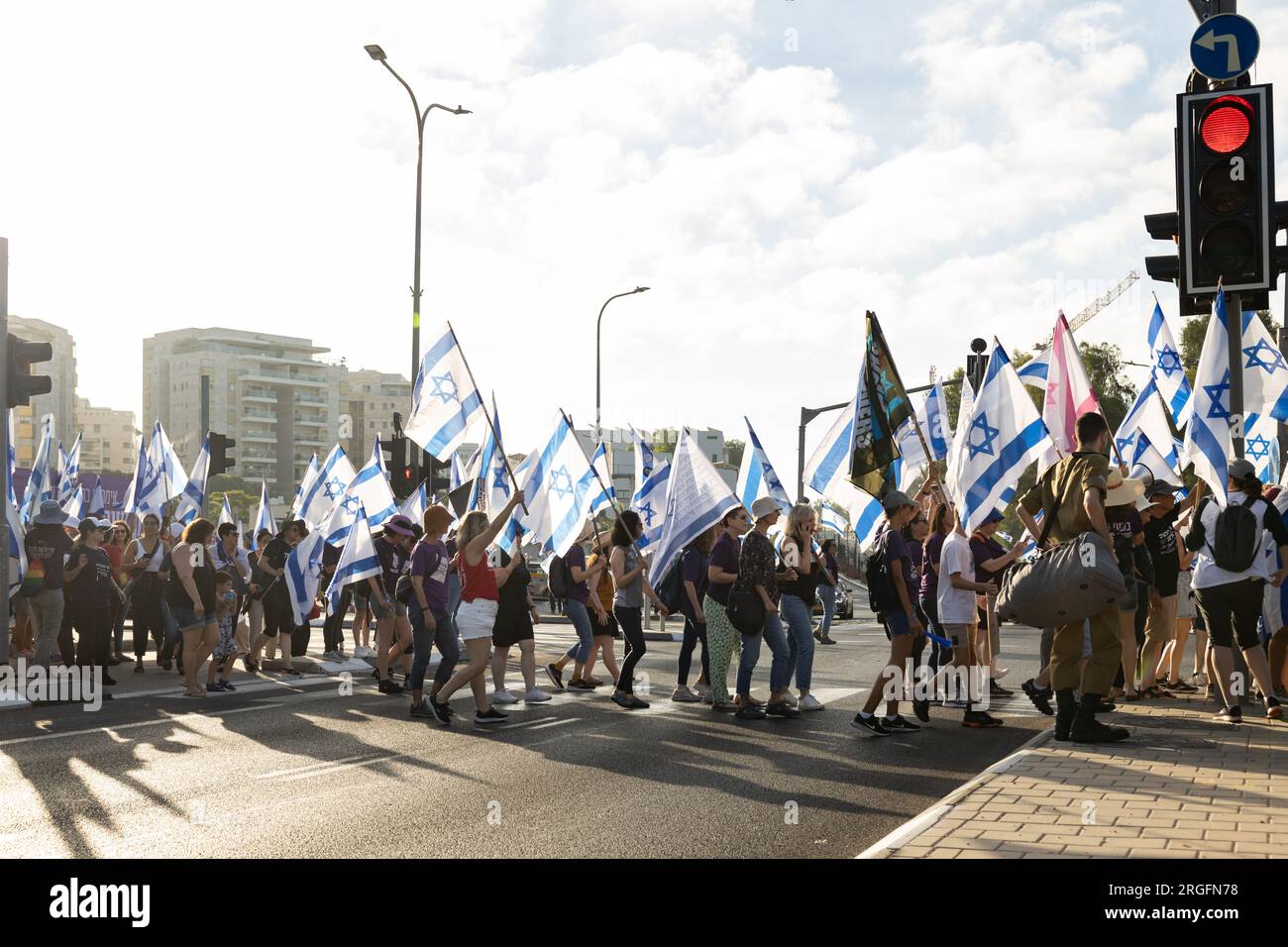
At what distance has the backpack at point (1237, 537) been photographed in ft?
31.4

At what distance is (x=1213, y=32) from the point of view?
7.84 metres

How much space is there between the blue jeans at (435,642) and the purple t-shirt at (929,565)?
4044 mm

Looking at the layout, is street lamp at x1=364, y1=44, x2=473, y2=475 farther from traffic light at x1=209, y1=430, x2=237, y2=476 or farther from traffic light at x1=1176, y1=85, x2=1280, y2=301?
traffic light at x1=1176, y1=85, x2=1280, y2=301

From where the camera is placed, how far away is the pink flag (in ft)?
41.4

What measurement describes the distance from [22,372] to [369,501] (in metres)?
6.62

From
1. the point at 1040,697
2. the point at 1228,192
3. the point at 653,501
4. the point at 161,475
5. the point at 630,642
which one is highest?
the point at 1228,192

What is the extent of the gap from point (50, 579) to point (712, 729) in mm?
6948

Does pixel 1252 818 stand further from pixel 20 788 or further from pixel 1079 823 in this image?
pixel 20 788

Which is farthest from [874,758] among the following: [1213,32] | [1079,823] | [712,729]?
[1213,32]

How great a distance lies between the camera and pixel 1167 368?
648 inches

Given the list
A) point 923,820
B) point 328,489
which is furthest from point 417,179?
point 923,820

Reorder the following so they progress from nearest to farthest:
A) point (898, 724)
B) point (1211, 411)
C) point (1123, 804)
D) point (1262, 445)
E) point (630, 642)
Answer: point (1123, 804) → point (898, 724) → point (1211, 411) → point (630, 642) → point (1262, 445)

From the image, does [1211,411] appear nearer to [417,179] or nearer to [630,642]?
[630,642]

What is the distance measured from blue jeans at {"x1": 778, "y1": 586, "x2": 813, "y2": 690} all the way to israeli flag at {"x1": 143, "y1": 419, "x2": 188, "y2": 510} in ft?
46.9
